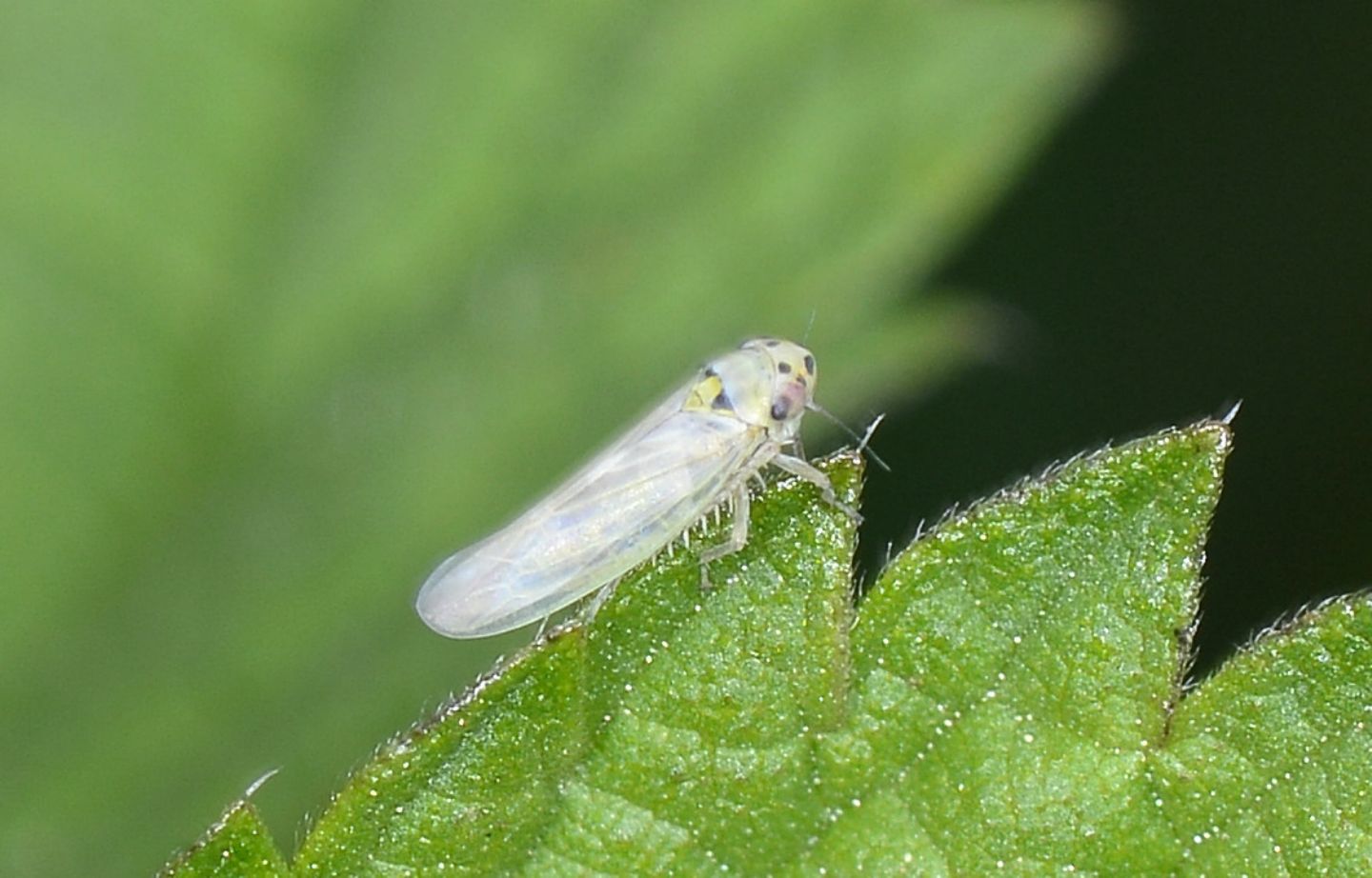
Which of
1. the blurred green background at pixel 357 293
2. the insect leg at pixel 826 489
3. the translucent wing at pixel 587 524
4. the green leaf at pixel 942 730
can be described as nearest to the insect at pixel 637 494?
the translucent wing at pixel 587 524

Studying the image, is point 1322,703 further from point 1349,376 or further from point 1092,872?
point 1349,376

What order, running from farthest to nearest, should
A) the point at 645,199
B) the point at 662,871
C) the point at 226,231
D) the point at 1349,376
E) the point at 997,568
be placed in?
the point at 1349,376 < the point at 645,199 < the point at 226,231 < the point at 997,568 < the point at 662,871

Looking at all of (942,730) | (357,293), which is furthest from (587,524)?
(942,730)

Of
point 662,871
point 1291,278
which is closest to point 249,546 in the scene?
point 662,871

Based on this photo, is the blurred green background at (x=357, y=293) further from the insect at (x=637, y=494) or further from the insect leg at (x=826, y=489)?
the insect leg at (x=826, y=489)

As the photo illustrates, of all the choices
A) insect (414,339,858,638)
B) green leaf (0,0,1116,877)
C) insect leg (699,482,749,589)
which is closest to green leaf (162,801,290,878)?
insect leg (699,482,749,589)
